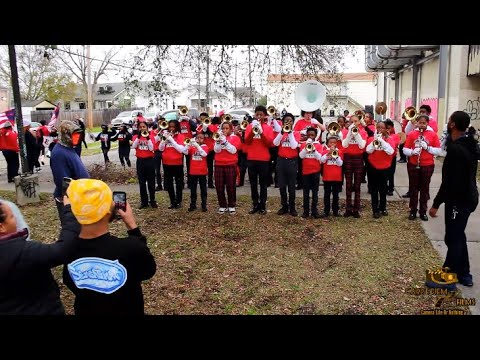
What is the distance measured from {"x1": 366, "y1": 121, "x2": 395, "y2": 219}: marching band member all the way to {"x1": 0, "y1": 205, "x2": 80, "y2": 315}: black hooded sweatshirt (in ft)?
19.6

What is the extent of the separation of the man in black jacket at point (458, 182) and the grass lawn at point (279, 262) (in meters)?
0.73

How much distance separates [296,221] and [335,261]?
189 centimetres

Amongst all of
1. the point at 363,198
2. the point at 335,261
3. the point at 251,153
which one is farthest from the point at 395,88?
the point at 335,261

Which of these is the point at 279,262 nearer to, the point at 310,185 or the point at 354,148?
the point at 310,185

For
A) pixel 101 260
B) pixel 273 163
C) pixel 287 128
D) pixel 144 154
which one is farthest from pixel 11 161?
pixel 101 260

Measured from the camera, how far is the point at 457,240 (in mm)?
4777

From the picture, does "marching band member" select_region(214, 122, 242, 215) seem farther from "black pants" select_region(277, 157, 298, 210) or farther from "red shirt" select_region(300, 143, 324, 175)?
"red shirt" select_region(300, 143, 324, 175)

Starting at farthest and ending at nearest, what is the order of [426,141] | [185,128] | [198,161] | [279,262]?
1. [185,128]
2. [198,161]
3. [426,141]
4. [279,262]

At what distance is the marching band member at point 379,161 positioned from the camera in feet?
24.3

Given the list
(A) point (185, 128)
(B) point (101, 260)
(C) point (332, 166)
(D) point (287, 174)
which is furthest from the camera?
(A) point (185, 128)

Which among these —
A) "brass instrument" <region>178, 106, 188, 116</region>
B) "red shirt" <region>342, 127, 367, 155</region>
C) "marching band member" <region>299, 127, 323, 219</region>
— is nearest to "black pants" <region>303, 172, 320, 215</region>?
"marching band member" <region>299, 127, 323, 219</region>

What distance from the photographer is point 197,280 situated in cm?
536

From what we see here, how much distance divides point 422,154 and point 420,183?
0.50 m
